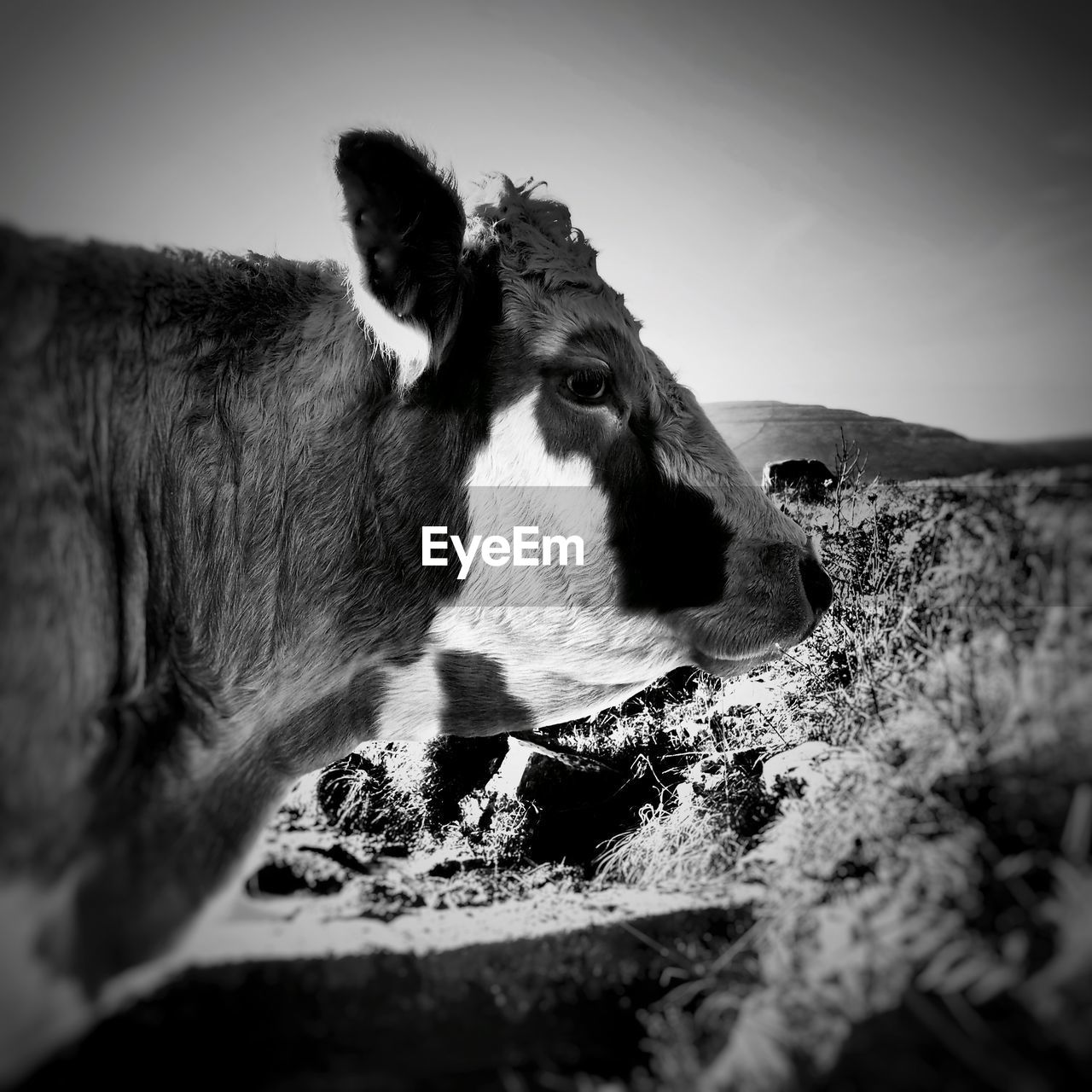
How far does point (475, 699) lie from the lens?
69.4 inches

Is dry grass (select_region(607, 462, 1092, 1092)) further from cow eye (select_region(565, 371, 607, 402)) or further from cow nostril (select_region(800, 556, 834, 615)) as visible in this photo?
cow eye (select_region(565, 371, 607, 402))

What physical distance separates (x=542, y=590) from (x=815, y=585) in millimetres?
702

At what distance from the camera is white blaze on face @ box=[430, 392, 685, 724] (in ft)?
5.19

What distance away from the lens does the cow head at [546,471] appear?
1.54m

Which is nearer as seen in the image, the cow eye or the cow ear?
the cow ear

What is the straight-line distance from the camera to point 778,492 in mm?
2602

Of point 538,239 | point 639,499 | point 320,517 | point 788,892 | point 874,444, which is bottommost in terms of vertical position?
point 788,892

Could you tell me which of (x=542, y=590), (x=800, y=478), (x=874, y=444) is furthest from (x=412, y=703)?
(x=874, y=444)

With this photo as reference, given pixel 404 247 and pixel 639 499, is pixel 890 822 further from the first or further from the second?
pixel 404 247

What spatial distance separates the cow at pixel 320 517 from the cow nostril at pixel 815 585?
1 centimetres

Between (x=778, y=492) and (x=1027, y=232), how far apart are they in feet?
3.60

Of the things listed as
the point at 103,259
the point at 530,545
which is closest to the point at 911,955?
the point at 530,545

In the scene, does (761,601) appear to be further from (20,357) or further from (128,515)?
(20,357)

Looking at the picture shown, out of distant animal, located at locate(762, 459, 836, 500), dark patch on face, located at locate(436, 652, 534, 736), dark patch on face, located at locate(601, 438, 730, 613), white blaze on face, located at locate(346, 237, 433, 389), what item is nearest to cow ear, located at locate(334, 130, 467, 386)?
white blaze on face, located at locate(346, 237, 433, 389)
